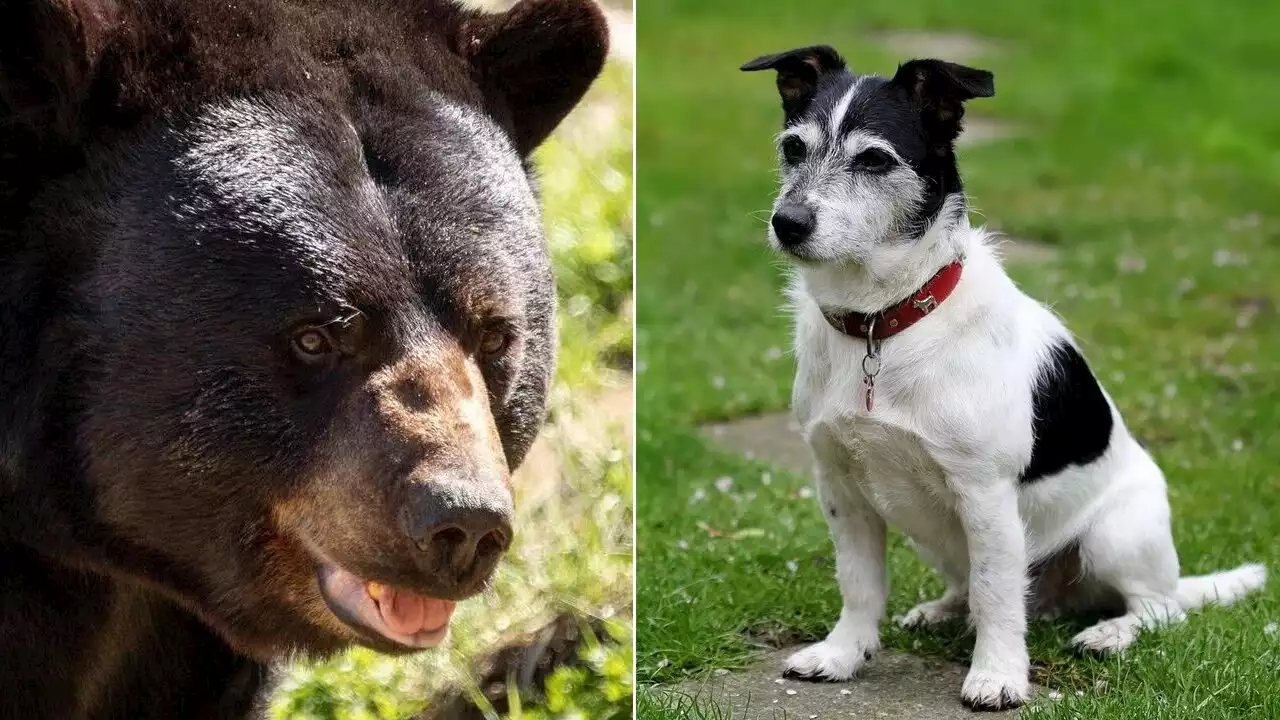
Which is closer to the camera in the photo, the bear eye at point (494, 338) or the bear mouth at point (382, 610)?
the bear mouth at point (382, 610)

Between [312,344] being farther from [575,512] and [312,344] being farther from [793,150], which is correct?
[793,150]

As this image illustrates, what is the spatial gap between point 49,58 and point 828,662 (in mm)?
2603

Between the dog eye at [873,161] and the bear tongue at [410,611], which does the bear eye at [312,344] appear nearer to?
the bear tongue at [410,611]

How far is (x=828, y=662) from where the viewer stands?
4.43m

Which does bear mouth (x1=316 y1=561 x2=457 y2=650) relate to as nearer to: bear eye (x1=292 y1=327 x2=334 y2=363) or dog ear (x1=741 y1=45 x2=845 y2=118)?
bear eye (x1=292 y1=327 x2=334 y2=363)

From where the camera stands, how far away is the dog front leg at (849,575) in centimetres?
443

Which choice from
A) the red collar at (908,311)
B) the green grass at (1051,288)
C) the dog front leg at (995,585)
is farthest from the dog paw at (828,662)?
the red collar at (908,311)

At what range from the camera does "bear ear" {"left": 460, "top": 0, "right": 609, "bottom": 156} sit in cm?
353

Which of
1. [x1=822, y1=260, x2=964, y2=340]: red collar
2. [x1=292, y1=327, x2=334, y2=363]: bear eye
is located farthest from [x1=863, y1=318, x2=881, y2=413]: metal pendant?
[x1=292, y1=327, x2=334, y2=363]: bear eye

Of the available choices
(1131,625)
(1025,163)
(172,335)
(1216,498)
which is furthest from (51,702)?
(1025,163)

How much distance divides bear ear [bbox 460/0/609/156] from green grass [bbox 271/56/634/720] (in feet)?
0.59

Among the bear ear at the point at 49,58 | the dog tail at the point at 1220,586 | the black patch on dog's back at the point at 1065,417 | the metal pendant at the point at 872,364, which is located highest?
the bear ear at the point at 49,58

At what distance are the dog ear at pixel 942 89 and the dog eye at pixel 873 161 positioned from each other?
0.46ft

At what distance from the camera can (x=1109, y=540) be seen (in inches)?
183
